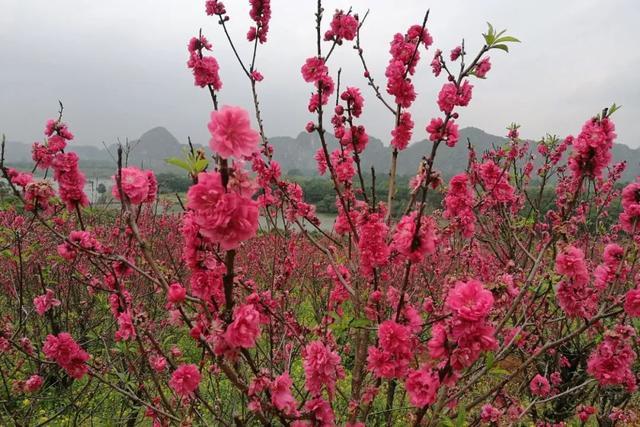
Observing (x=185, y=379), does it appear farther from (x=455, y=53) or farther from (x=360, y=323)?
(x=455, y=53)

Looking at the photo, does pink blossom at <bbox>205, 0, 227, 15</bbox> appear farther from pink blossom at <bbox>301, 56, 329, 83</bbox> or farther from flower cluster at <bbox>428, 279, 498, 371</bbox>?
flower cluster at <bbox>428, 279, 498, 371</bbox>

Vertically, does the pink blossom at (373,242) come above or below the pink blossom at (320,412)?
above

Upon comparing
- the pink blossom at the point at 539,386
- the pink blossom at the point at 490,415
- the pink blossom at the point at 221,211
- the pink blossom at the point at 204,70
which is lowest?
the pink blossom at the point at 539,386

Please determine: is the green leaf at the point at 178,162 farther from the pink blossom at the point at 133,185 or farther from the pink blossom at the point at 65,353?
the pink blossom at the point at 65,353

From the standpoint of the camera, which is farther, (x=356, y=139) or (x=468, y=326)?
(x=356, y=139)

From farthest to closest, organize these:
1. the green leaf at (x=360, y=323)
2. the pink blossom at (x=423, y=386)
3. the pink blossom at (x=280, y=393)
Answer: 1. the green leaf at (x=360, y=323)
2. the pink blossom at (x=423, y=386)
3. the pink blossom at (x=280, y=393)

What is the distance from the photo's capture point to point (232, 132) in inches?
48.7

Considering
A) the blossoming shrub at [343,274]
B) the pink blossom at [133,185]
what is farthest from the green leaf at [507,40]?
the pink blossom at [133,185]

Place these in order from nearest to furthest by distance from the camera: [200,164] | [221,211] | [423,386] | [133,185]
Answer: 1. [221,211]
2. [200,164]
3. [423,386]
4. [133,185]

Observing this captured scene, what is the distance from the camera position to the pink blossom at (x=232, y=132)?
3.96 ft

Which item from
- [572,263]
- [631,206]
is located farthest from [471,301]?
[631,206]

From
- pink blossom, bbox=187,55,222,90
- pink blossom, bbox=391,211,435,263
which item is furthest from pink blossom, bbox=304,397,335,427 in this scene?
pink blossom, bbox=187,55,222,90

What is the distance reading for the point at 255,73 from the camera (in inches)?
136

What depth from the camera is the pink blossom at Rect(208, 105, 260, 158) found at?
121 cm
